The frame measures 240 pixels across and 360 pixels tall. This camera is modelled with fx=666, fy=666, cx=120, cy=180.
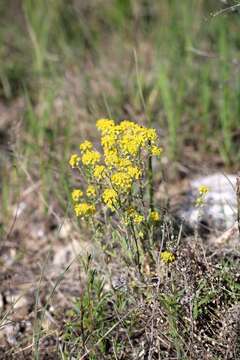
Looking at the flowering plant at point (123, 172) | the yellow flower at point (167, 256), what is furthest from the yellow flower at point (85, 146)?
the yellow flower at point (167, 256)

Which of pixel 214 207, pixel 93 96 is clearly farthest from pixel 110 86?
pixel 214 207

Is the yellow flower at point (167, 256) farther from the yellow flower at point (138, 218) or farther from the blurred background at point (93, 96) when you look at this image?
the blurred background at point (93, 96)

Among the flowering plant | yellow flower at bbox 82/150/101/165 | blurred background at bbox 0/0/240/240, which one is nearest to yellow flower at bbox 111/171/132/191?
the flowering plant

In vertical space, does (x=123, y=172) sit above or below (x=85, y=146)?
below

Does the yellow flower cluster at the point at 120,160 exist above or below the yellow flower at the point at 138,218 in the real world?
above

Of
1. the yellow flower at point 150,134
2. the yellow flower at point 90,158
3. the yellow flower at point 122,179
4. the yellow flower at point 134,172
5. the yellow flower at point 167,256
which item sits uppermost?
the yellow flower at point 150,134

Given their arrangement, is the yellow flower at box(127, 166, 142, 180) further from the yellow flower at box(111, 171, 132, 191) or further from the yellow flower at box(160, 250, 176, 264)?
the yellow flower at box(160, 250, 176, 264)

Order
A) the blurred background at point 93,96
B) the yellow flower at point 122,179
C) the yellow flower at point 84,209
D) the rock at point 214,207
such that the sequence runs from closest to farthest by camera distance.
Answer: the yellow flower at point 122,179 → the yellow flower at point 84,209 → the rock at point 214,207 → the blurred background at point 93,96

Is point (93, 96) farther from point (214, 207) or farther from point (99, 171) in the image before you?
point (99, 171)
